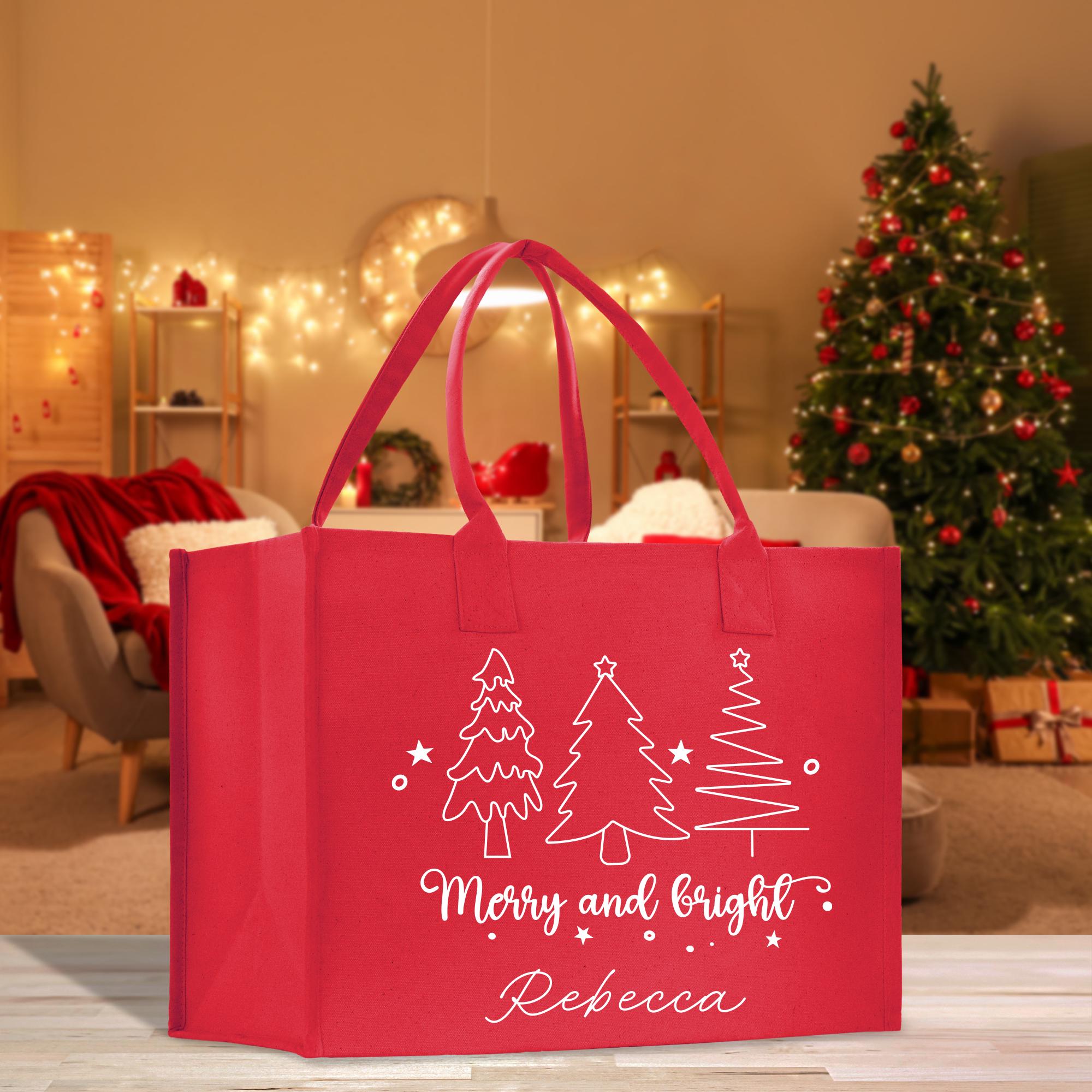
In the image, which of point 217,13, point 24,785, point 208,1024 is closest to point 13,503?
point 24,785

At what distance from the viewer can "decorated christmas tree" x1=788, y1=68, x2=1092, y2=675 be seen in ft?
10.9

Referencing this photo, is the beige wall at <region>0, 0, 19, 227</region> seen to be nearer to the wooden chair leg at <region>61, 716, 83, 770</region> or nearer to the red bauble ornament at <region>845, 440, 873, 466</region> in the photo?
the wooden chair leg at <region>61, 716, 83, 770</region>

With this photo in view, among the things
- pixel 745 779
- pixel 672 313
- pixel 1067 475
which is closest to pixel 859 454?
pixel 1067 475

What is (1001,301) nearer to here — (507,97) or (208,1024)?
(507,97)

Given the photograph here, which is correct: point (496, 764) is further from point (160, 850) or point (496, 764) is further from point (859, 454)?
point (859, 454)

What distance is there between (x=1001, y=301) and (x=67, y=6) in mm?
4137

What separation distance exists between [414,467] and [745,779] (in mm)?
4280

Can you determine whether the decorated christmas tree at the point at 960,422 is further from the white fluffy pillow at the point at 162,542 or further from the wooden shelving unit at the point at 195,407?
the wooden shelving unit at the point at 195,407

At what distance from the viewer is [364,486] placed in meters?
4.35

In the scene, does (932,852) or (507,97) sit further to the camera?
(507,97)

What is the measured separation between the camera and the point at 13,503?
2.60m

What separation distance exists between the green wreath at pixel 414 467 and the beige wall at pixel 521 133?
13 centimetres

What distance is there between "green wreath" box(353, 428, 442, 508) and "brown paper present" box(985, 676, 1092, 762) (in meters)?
2.47

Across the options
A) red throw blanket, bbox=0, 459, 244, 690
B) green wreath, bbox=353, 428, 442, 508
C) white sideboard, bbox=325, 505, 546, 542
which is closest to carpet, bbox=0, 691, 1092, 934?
red throw blanket, bbox=0, 459, 244, 690
